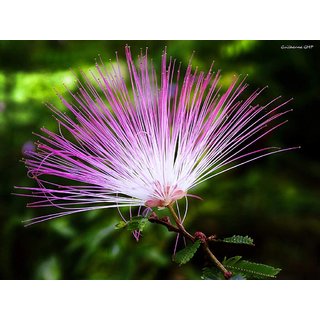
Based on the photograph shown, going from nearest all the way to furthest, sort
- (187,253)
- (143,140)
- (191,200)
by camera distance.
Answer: (187,253)
(143,140)
(191,200)

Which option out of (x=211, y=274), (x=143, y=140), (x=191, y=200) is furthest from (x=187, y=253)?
(x=191, y=200)

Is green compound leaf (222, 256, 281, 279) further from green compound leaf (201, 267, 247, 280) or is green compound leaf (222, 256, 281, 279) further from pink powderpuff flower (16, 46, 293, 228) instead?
pink powderpuff flower (16, 46, 293, 228)

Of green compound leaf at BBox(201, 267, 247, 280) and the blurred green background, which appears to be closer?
green compound leaf at BBox(201, 267, 247, 280)

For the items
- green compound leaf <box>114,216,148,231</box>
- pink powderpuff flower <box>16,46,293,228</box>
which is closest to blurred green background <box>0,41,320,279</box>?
pink powderpuff flower <box>16,46,293,228</box>

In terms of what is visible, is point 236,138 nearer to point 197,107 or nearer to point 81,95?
point 197,107

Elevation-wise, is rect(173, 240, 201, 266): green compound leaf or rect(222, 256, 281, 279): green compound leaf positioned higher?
rect(173, 240, 201, 266): green compound leaf

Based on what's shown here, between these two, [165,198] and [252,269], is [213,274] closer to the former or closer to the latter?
[252,269]

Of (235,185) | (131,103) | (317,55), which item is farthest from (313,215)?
(131,103)

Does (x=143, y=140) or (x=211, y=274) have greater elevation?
(x=143, y=140)
